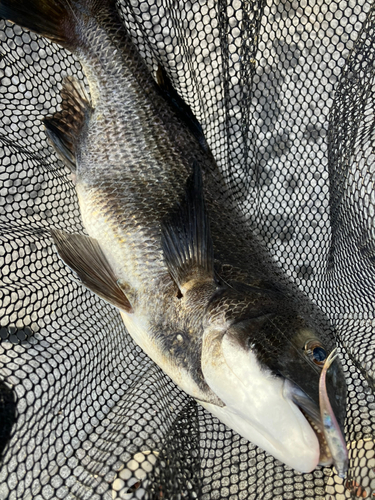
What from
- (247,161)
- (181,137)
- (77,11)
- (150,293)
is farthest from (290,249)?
(77,11)

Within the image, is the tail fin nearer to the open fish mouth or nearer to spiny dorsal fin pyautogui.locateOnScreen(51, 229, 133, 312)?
spiny dorsal fin pyautogui.locateOnScreen(51, 229, 133, 312)

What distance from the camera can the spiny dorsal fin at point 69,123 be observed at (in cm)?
212

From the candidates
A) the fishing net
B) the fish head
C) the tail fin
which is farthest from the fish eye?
the tail fin

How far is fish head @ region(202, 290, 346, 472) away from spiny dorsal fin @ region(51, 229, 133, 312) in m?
0.47

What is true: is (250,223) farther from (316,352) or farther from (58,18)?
(58,18)

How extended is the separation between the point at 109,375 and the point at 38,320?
0.49 m

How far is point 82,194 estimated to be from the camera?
6.59 feet

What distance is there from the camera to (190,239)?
1562 millimetres

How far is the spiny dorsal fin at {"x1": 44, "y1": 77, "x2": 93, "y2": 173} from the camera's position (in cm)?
212

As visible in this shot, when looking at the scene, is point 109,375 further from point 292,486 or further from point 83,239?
point 292,486

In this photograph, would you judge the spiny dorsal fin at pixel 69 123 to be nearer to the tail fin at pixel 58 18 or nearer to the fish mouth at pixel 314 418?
the tail fin at pixel 58 18

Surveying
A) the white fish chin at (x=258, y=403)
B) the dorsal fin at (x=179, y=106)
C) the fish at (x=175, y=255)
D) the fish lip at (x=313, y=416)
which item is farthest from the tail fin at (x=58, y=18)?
the fish lip at (x=313, y=416)

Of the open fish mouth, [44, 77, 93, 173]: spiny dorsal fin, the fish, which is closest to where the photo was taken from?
the open fish mouth

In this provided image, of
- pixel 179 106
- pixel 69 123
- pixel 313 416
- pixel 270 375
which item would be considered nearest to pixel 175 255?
pixel 270 375
